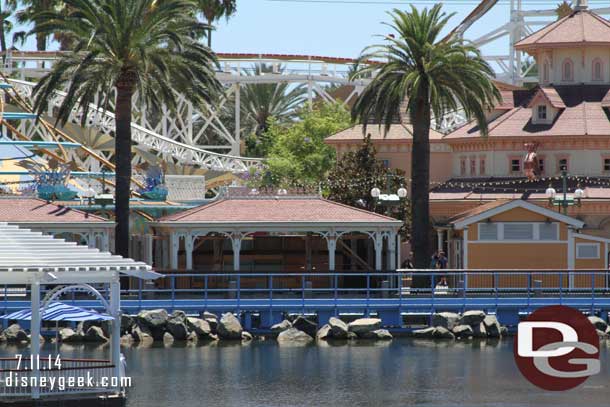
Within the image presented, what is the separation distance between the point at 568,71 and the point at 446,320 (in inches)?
1146

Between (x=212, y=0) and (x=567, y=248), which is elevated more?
(x=212, y=0)

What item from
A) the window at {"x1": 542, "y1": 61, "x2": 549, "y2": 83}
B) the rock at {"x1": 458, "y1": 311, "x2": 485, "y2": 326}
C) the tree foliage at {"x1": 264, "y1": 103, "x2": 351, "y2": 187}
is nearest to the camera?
the rock at {"x1": 458, "y1": 311, "x2": 485, "y2": 326}

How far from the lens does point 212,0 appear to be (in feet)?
318

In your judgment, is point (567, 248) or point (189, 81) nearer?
point (189, 81)

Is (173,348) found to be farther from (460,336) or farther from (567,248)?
(567,248)

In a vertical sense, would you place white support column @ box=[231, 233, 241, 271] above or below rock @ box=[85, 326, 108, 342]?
above

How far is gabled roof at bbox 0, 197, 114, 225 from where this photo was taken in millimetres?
55844

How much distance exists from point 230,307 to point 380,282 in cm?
736

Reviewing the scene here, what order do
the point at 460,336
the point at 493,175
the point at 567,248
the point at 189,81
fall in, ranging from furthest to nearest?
1. the point at 493,175
2. the point at 567,248
3. the point at 189,81
4. the point at 460,336

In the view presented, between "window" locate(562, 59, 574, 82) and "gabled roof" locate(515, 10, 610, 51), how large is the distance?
949 mm

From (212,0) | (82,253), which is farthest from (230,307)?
(212,0)

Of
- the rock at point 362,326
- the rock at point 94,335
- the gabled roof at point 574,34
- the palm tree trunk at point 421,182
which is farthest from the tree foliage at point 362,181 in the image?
the rock at point 94,335

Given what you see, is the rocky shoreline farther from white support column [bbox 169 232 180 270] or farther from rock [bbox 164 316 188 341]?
white support column [bbox 169 232 180 270]

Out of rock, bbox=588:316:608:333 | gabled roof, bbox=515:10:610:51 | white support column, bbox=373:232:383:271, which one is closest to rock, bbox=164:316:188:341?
white support column, bbox=373:232:383:271
